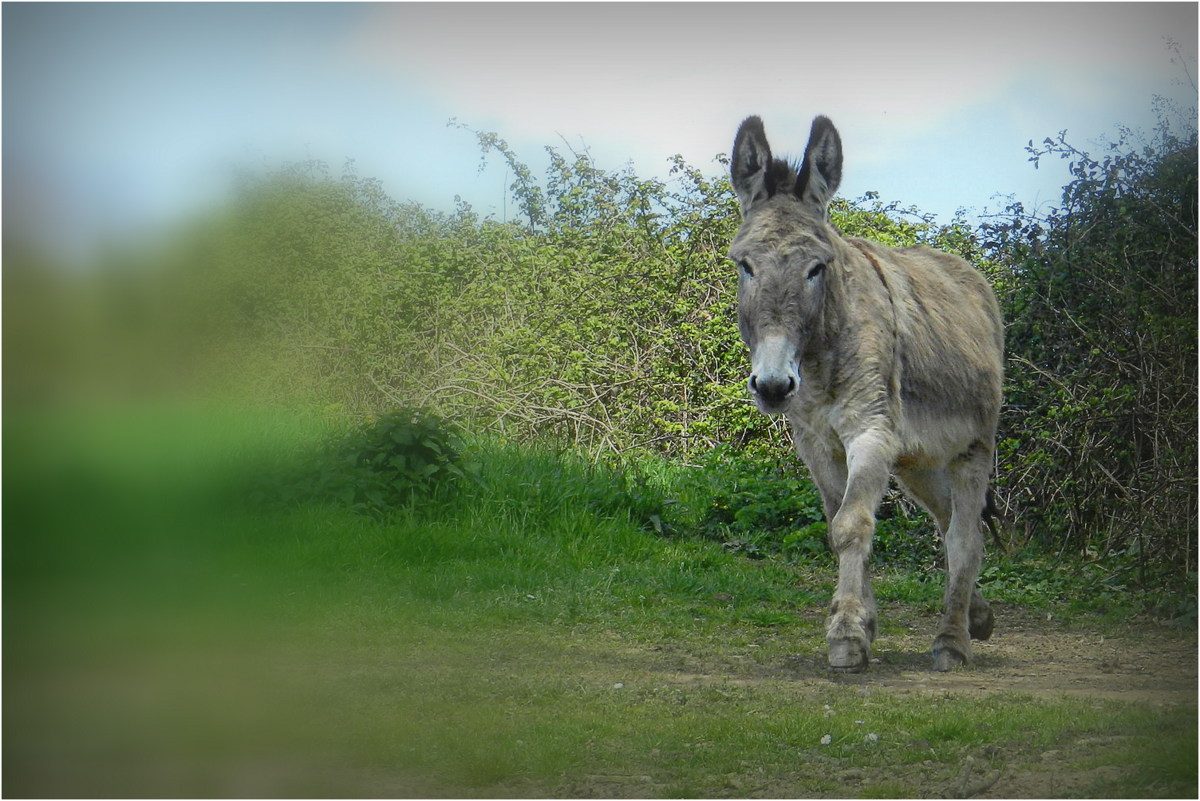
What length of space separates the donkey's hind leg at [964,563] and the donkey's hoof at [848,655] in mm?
489

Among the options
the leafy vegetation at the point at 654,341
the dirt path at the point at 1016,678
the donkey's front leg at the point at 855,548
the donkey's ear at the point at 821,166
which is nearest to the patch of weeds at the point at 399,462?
the leafy vegetation at the point at 654,341

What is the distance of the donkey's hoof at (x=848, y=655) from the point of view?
13.1ft

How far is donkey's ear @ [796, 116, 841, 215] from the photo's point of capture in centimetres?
431

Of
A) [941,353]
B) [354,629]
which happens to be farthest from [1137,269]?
[354,629]

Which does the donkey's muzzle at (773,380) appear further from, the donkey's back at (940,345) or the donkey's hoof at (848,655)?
the donkey's hoof at (848,655)

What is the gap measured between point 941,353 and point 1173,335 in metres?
1.11

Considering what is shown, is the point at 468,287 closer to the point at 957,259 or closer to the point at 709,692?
the point at 957,259

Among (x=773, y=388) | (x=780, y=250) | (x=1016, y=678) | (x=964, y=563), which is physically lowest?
(x=1016, y=678)

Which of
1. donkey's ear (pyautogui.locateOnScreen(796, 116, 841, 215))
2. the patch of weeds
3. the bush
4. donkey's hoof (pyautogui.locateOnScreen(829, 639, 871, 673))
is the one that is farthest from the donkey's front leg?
A: the patch of weeds

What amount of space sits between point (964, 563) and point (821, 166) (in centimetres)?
177

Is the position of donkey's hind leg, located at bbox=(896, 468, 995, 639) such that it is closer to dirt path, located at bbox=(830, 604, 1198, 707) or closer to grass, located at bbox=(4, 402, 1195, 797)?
dirt path, located at bbox=(830, 604, 1198, 707)

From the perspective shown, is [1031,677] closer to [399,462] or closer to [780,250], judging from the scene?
[780,250]

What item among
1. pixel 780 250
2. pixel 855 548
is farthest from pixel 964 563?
pixel 780 250

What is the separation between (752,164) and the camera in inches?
174
